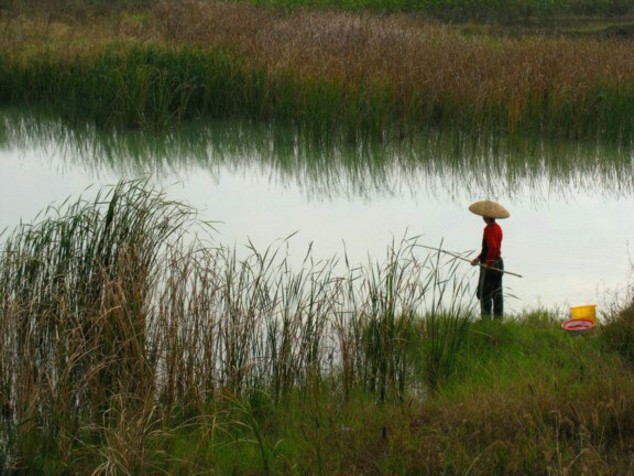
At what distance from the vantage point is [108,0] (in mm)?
23781

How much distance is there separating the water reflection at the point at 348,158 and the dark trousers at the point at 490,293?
4.02m

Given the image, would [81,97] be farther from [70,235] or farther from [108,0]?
[108,0]

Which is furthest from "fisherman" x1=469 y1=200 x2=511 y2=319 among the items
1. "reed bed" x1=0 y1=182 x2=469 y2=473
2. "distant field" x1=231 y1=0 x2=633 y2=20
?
"distant field" x1=231 y1=0 x2=633 y2=20

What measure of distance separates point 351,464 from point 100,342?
60.7 inches

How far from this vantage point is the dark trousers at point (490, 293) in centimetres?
670

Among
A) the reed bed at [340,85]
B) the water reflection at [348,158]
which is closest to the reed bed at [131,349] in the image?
the water reflection at [348,158]

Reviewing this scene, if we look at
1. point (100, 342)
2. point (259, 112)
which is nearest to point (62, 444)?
point (100, 342)

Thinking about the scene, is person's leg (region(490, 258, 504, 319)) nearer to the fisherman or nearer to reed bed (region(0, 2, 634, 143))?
the fisherman

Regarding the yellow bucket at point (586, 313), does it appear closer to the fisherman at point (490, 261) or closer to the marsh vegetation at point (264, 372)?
the marsh vegetation at point (264, 372)

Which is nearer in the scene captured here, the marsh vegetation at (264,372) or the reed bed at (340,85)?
the marsh vegetation at (264,372)

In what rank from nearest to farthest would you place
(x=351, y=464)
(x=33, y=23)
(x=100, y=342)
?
(x=351, y=464) < (x=100, y=342) < (x=33, y=23)

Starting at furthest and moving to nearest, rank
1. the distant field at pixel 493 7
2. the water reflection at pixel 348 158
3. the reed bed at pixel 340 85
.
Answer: the distant field at pixel 493 7
the reed bed at pixel 340 85
the water reflection at pixel 348 158

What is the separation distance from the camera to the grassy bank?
452 centimetres

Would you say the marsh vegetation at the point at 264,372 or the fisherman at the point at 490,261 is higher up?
the fisherman at the point at 490,261
